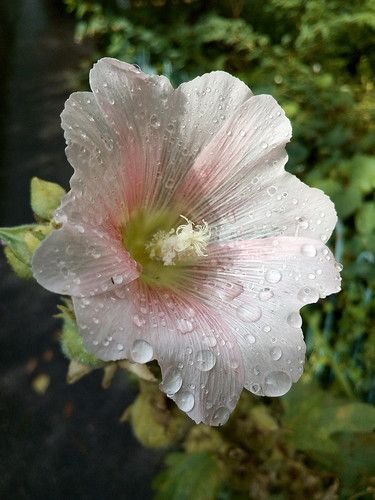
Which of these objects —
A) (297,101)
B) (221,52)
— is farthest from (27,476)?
(221,52)

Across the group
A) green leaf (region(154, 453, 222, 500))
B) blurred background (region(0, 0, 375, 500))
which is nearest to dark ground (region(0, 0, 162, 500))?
blurred background (region(0, 0, 375, 500))


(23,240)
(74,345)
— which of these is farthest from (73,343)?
(23,240)

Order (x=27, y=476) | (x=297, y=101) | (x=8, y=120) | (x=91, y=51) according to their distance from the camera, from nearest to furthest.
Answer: (x=27, y=476), (x=297, y=101), (x=8, y=120), (x=91, y=51)

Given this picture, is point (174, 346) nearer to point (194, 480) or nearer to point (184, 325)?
point (184, 325)

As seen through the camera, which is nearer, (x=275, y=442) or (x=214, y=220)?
(x=214, y=220)

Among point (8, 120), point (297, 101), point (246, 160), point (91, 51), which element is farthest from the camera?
point (91, 51)

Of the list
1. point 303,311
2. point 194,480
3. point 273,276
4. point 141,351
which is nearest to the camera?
point 141,351

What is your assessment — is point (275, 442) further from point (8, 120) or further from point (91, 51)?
point (91, 51)
